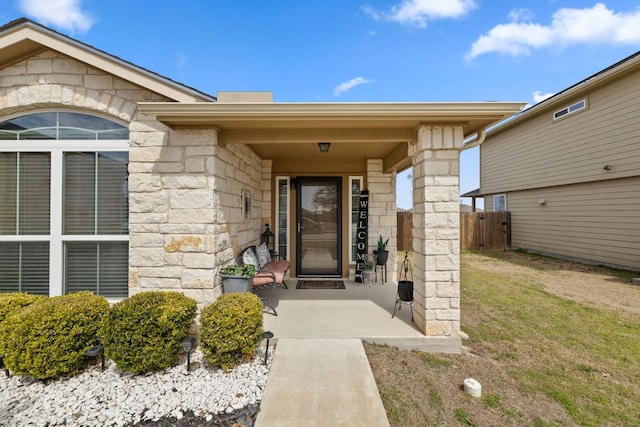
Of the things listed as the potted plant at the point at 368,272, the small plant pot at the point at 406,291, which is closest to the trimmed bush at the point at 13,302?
the small plant pot at the point at 406,291

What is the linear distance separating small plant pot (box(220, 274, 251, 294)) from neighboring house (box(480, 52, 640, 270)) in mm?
9987

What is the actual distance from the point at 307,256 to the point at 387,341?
3.50 meters

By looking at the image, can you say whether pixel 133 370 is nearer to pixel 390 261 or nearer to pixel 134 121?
pixel 134 121

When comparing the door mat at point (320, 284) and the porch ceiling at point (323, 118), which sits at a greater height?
the porch ceiling at point (323, 118)

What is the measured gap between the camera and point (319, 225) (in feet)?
21.8

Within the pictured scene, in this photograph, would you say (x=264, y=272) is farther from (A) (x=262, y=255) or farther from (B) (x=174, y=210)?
(B) (x=174, y=210)

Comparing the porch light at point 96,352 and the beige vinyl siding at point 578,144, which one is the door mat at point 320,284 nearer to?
the porch light at point 96,352

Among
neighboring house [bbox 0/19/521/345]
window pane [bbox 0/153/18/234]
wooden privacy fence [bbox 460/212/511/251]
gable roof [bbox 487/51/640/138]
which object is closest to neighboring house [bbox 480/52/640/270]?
gable roof [bbox 487/51/640/138]

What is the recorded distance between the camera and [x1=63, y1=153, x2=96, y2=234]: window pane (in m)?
3.72

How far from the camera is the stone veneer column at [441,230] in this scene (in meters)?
3.43

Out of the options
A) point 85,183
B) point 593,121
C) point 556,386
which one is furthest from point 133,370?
point 593,121

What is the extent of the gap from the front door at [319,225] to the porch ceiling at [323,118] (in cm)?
290

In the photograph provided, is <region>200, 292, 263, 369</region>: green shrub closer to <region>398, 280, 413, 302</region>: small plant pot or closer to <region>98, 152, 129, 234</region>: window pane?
<region>98, 152, 129, 234</region>: window pane

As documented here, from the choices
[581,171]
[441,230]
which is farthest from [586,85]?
[441,230]
